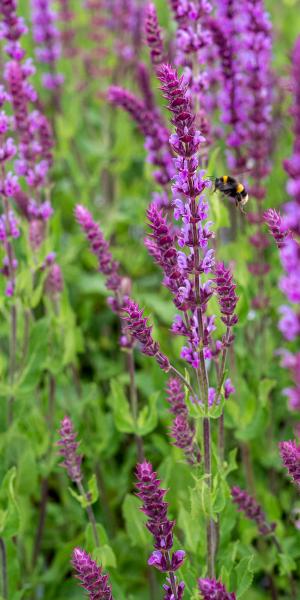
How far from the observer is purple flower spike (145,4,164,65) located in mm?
3268

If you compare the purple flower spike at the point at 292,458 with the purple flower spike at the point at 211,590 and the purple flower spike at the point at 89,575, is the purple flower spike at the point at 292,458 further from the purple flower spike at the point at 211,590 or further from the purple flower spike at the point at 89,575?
the purple flower spike at the point at 89,575

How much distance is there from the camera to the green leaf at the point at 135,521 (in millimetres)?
3412

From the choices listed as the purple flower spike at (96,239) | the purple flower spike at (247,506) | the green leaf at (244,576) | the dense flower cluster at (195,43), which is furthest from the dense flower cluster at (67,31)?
the green leaf at (244,576)

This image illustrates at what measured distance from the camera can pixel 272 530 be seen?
3098 millimetres

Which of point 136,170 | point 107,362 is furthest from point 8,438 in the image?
point 136,170

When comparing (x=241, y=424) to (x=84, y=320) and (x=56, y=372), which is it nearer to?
(x=56, y=372)

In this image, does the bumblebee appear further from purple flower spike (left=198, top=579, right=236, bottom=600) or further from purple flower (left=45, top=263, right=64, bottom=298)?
purple flower spike (left=198, top=579, right=236, bottom=600)

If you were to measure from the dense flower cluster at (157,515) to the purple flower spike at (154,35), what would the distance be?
2.02 meters

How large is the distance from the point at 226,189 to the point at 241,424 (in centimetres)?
122

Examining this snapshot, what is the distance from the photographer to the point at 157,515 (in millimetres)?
2174

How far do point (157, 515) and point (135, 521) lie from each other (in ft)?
4.34

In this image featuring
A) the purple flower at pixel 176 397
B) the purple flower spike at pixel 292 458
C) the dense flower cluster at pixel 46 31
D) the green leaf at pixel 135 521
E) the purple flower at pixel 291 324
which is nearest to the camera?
the purple flower at pixel 291 324

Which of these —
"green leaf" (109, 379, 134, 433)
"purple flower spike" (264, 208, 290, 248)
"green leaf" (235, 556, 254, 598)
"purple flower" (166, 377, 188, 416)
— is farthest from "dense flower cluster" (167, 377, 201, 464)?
"green leaf" (109, 379, 134, 433)

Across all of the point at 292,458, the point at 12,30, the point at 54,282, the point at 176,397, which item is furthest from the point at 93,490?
the point at 12,30
